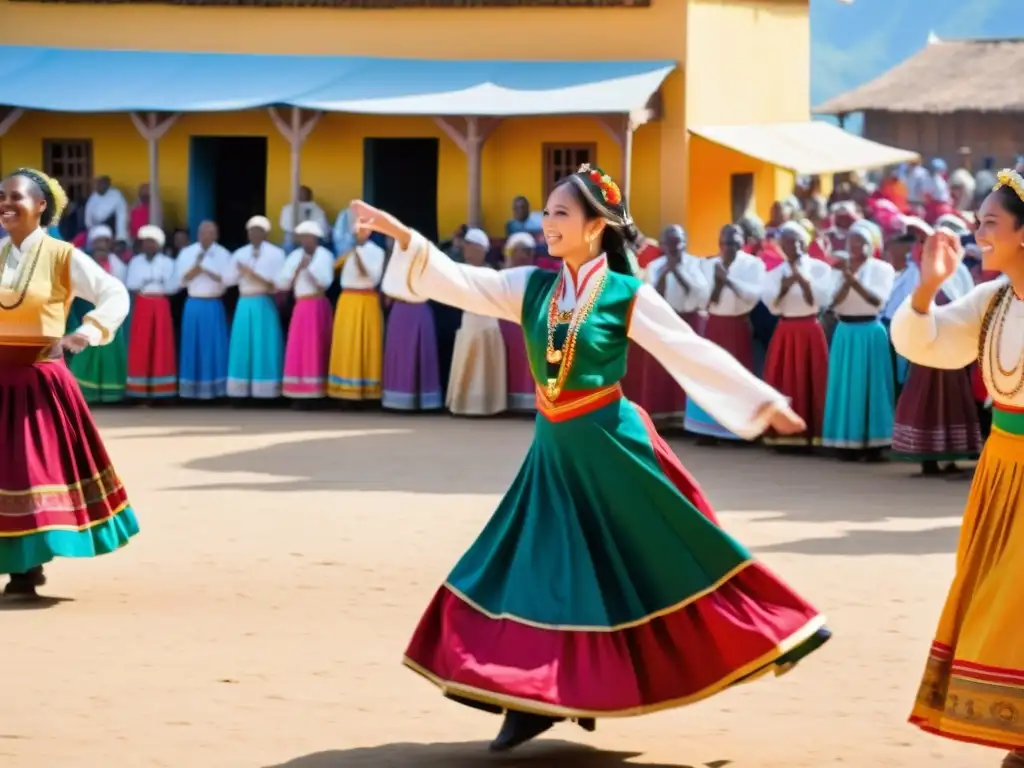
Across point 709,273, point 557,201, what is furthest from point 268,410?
point 557,201

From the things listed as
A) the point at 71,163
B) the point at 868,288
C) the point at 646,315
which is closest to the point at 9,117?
the point at 71,163

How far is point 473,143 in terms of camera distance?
19.7 meters

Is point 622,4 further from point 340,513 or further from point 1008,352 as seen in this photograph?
point 1008,352

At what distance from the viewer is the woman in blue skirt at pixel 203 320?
1788 centimetres

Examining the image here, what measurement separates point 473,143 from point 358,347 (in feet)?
10.0

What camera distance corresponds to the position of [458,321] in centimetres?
1764

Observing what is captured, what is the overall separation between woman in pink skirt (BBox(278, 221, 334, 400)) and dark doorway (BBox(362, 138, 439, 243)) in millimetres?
4203

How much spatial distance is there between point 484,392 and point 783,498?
4917 mm

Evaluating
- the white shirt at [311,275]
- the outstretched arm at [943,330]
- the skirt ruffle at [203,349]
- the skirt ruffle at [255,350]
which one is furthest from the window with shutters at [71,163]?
the outstretched arm at [943,330]

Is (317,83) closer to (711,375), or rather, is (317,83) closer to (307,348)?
(307,348)

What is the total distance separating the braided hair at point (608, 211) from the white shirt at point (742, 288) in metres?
8.33

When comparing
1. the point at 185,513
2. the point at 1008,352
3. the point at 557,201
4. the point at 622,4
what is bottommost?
the point at 185,513

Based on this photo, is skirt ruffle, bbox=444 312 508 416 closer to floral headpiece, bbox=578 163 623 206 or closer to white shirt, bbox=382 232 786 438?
white shirt, bbox=382 232 786 438

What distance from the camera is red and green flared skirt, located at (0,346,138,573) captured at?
8.79m
